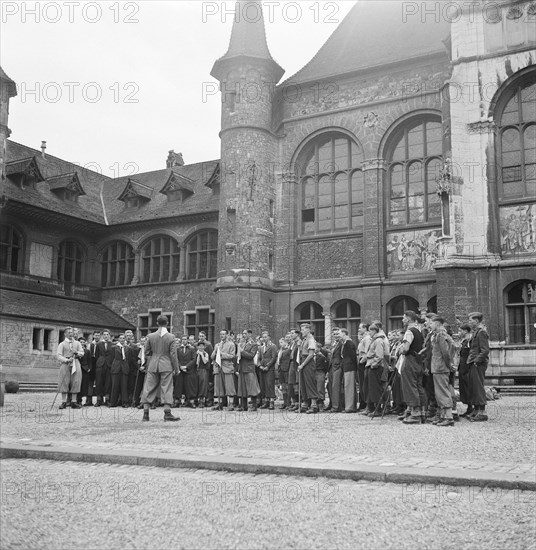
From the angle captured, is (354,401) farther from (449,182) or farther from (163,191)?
(163,191)

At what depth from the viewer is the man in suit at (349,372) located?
14.5m

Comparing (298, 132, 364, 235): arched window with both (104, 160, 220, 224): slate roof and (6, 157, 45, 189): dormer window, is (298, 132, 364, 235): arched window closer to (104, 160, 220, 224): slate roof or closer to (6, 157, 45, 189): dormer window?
(104, 160, 220, 224): slate roof

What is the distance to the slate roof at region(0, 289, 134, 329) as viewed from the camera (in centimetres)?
2964

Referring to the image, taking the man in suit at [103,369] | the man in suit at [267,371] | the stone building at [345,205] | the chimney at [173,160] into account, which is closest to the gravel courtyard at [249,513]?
the man in suit at [267,371]

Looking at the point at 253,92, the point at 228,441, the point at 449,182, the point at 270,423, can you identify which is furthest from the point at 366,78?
the point at 228,441

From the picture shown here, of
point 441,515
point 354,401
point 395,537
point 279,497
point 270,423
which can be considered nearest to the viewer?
point 395,537

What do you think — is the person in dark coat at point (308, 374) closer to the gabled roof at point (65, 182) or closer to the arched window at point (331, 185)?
the arched window at point (331, 185)

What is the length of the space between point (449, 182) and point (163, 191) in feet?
55.6

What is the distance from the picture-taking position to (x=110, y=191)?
131ft

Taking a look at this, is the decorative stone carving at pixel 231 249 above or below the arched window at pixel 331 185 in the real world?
below

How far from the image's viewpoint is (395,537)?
469 cm

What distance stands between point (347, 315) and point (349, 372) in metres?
12.6

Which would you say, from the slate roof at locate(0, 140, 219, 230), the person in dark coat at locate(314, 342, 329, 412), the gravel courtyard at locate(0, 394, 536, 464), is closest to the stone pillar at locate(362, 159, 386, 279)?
the slate roof at locate(0, 140, 219, 230)

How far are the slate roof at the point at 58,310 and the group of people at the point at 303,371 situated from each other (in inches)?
469
